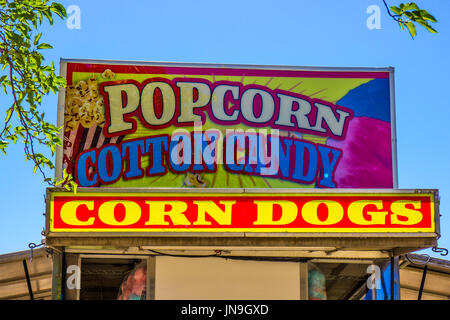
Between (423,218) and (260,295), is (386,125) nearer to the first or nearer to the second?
(423,218)

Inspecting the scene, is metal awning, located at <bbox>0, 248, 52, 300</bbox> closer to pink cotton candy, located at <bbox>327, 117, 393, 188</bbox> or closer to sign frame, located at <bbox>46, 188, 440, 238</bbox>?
sign frame, located at <bbox>46, 188, 440, 238</bbox>

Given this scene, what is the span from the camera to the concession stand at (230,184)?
14008 mm

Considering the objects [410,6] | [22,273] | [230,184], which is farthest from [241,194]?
[22,273]

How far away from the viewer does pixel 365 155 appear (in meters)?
16.9

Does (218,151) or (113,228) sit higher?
(218,151)

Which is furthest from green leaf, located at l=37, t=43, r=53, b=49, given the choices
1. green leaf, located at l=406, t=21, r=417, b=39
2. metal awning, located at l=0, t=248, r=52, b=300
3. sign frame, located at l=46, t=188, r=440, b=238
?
metal awning, located at l=0, t=248, r=52, b=300

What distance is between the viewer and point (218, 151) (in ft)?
54.3

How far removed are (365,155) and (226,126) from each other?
9.57 ft

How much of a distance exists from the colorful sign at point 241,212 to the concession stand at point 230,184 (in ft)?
0.06

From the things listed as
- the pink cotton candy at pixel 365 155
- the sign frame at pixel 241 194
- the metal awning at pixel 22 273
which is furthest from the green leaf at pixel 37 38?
the pink cotton candy at pixel 365 155

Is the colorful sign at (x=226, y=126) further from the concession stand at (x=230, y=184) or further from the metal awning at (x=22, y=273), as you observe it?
the metal awning at (x=22, y=273)

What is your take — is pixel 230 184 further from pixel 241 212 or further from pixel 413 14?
pixel 413 14

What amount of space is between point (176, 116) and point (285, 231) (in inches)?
156
